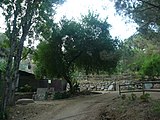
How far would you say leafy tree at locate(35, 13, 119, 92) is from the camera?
2484cm

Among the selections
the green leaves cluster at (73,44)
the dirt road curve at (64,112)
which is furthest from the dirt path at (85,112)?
the green leaves cluster at (73,44)

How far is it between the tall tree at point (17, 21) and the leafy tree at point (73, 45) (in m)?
6.63

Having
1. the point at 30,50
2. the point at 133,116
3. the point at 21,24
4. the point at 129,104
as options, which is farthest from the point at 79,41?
the point at 133,116

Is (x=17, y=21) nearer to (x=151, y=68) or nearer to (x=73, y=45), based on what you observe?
(x=73, y=45)

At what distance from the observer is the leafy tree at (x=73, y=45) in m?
24.8

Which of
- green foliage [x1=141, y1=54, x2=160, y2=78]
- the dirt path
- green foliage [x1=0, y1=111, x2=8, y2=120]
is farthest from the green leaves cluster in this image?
green foliage [x1=0, y1=111, x2=8, y2=120]

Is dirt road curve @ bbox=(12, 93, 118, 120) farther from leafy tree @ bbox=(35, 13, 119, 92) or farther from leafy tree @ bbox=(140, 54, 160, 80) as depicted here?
leafy tree @ bbox=(140, 54, 160, 80)

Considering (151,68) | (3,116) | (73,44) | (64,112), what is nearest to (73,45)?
(73,44)

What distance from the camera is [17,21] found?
16516 millimetres

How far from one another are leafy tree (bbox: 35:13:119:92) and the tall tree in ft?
21.7

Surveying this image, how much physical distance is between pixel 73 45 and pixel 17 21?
9078 mm

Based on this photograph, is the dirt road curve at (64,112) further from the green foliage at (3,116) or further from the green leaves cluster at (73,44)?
the green leaves cluster at (73,44)

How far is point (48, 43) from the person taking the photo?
2536cm

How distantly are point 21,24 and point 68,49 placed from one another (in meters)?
8.89
